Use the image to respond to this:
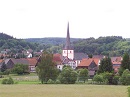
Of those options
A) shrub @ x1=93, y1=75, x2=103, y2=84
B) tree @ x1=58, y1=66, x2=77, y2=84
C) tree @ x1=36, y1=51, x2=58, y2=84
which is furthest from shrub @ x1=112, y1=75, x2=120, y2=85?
tree @ x1=36, y1=51, x2=58, y2=84

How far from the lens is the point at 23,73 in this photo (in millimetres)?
88812

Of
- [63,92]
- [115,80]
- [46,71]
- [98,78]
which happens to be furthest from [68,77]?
[63,92]

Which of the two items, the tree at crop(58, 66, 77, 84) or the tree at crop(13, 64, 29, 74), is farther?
the tree at crop(13, 64, 29, 74)

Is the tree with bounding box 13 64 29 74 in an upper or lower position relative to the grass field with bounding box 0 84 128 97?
upper

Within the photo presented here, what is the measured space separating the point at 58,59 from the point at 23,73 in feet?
81.4

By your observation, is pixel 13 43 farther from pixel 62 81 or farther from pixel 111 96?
pixel 111 96

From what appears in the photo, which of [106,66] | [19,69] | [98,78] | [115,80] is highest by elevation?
[106,66]

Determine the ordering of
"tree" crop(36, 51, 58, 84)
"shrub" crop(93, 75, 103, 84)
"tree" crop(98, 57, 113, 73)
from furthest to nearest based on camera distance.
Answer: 1. "tree" crop(98, 57, 113, 73)
2. "tree" crop(36, 51, 58, 84)
3. "shrub" crop(93, 75, 103, 84)

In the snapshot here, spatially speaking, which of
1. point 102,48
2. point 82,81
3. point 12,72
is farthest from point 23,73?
point 102,48

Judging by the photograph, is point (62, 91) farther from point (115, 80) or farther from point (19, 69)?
point (19, 69)

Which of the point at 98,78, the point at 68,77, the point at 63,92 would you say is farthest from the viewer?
the point at 68,77

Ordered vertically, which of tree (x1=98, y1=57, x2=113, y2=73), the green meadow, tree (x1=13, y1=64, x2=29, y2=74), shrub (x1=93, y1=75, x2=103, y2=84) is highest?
tree (x1=98, y1=57, x2=113, y2=73)

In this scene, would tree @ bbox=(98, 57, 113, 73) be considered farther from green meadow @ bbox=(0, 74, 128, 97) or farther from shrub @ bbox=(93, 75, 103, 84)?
green meadow @ bbox=(0, 74, 128, 97)

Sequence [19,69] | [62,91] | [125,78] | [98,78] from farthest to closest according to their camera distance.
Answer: [19,69] → [98,78] → [125,78] → [62,91]
